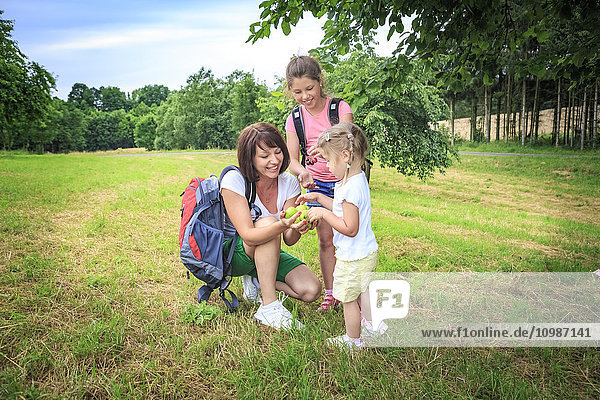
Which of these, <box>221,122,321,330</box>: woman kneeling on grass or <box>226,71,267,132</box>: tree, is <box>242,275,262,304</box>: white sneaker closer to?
<box>221,122,321,330</box>: woman kneeling on grass

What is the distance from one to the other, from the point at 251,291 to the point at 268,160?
127 centimetres

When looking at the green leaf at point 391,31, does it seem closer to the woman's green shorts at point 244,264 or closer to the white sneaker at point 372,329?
the woman's green shorts at point 244,264

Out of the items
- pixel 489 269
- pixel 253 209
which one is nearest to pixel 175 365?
pixel 253 209

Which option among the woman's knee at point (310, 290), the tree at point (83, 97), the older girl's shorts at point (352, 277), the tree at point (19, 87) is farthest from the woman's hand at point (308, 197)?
the tree at point (83, 97)

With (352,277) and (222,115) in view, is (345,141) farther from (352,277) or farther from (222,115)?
(222,115)

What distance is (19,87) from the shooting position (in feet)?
58.9

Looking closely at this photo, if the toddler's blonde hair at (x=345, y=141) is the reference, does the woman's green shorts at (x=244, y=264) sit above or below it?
below

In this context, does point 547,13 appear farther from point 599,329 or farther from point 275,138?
point 275,138

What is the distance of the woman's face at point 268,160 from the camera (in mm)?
3029

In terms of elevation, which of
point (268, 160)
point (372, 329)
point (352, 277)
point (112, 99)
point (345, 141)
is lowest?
point (372, 329)

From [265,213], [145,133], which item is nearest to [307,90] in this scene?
[265,213]

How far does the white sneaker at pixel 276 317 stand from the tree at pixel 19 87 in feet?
62.4

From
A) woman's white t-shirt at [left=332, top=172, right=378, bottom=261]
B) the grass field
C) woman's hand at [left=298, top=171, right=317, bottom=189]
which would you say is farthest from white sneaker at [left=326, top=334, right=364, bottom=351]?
woman's hand at [left=298, top=171, right=317, bottom=189]

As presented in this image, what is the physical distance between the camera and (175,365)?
2.57m
